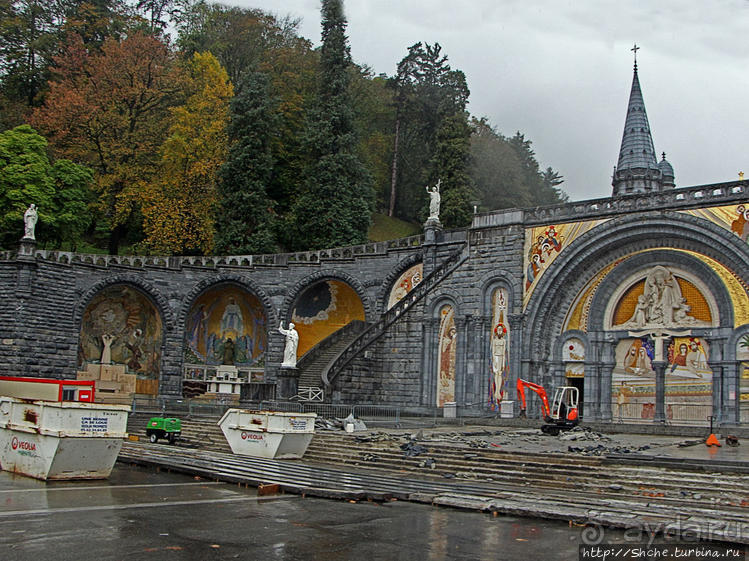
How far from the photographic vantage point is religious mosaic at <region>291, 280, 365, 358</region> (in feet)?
114

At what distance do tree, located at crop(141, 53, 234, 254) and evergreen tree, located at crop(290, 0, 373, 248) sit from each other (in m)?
4.68

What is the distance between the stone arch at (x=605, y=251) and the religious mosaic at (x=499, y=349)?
2.93 feet

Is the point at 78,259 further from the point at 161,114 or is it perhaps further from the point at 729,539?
the point at 729,539

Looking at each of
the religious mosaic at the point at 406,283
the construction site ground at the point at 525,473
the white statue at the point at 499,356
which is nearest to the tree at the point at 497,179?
the religious mosaic at the point at 406,283

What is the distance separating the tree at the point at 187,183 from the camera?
38.0 m

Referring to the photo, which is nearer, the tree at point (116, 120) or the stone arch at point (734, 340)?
the stone arch at point (734, 340)

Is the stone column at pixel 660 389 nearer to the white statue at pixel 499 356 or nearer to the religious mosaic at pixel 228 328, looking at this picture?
the white statue at pixel 499 356

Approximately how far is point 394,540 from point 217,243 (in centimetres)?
2965

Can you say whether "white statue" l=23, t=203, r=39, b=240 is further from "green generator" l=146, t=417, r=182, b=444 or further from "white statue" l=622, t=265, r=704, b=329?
"white statue" l=622, t=265, r=704, b=329

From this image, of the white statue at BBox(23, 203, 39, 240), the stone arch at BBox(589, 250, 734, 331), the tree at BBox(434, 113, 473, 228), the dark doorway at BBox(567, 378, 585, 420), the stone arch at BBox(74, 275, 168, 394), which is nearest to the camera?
the stone arch at BBox(589, 250, 734, 331)

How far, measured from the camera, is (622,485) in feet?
45.6

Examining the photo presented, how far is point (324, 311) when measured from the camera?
115 ft

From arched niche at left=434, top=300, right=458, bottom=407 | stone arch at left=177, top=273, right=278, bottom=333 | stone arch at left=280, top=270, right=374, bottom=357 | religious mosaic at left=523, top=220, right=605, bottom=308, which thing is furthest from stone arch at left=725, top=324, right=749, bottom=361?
stone arch at left=177, top=273, right=278, bottom=333

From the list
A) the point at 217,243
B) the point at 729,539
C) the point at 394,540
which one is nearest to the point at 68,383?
the point at 394,540
